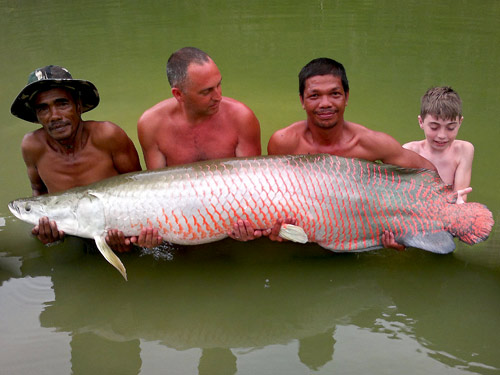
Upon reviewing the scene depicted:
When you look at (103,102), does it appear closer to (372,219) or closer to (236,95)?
(236,95)

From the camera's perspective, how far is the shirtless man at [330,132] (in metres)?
2.97

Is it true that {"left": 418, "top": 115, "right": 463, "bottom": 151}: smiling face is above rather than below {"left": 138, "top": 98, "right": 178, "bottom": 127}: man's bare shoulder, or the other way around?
below

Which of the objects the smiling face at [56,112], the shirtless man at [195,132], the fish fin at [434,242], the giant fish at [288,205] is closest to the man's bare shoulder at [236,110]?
the shirtless man at [195,132]

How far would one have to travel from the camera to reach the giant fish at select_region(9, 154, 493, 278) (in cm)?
267

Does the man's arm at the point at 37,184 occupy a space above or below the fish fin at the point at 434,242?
above

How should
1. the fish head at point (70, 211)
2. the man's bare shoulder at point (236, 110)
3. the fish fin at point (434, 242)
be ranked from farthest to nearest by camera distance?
the man's bare shoulder at point (236, 110), the fish head at point (70, 211), the fish fin at point (434, 242)

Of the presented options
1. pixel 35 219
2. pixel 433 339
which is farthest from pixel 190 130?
pixel 433 339

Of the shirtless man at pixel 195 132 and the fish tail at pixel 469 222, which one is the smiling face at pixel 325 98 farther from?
the fish tail at pixel 469 222

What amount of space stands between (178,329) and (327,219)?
3.31 ft

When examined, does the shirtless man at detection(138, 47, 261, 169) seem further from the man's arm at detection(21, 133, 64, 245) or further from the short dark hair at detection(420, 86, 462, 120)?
the short dark hair at detection(420, 86, 462, 120)

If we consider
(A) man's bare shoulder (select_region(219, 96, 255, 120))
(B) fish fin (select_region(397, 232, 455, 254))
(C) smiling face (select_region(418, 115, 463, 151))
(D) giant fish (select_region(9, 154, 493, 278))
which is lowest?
(B) fish fin (select_region(397, 232, 455, 254))

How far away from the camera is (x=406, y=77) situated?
5895 millimetres

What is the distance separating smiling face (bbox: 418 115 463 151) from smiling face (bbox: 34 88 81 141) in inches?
90.2

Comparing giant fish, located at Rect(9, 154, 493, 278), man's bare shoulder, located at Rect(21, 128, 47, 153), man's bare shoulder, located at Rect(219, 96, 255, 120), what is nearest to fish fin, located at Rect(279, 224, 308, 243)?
giant fish, located at Rect(9, 154, 493, 278)
